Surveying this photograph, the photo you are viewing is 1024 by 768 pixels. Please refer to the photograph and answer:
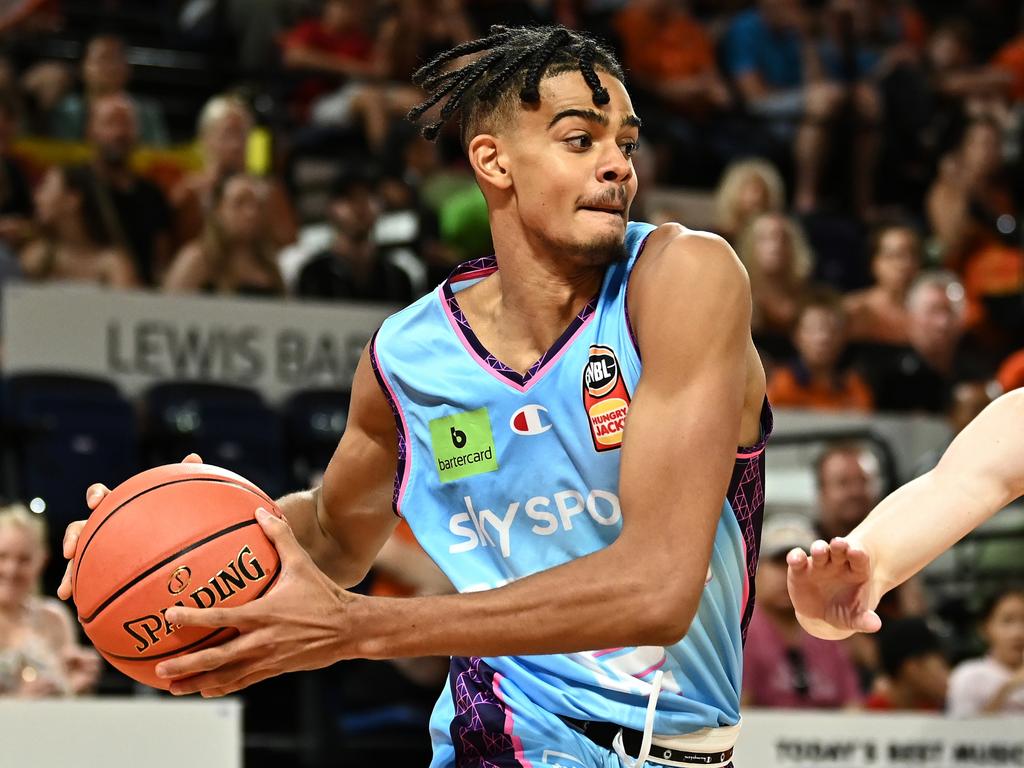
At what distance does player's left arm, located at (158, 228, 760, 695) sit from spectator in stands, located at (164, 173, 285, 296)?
196 inches

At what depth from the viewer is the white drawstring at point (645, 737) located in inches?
114

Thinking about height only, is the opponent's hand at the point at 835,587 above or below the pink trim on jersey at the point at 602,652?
above

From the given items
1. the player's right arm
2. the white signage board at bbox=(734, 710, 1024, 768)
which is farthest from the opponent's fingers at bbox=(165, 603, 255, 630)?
the white signage board at bbox=(734, 710, 1024, 768)

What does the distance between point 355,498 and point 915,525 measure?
116 centimetres

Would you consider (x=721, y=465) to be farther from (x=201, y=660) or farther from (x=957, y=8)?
(x=957, y=8)

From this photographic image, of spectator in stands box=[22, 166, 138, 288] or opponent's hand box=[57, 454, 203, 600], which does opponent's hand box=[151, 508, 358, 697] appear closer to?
opponent's hand box=[57, 454, 203, 600]

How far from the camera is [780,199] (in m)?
9.16

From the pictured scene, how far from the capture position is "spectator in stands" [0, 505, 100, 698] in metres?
5.19

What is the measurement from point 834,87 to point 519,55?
8.21m

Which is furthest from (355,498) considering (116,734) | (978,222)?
(978,222)

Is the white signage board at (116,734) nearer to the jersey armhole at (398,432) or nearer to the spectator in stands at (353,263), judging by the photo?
the jersey armhole at (398,432)

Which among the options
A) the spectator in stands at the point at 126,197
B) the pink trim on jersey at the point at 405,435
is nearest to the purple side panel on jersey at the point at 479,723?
the pink trim on jersey at the point at 405,435

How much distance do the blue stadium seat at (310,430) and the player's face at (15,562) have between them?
1.76m

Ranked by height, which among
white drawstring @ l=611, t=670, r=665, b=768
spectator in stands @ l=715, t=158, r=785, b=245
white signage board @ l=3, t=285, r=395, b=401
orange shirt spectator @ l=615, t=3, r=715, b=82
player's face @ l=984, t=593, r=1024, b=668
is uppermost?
orange shirt spectator @ l=615, t=3, r=715, b=82
